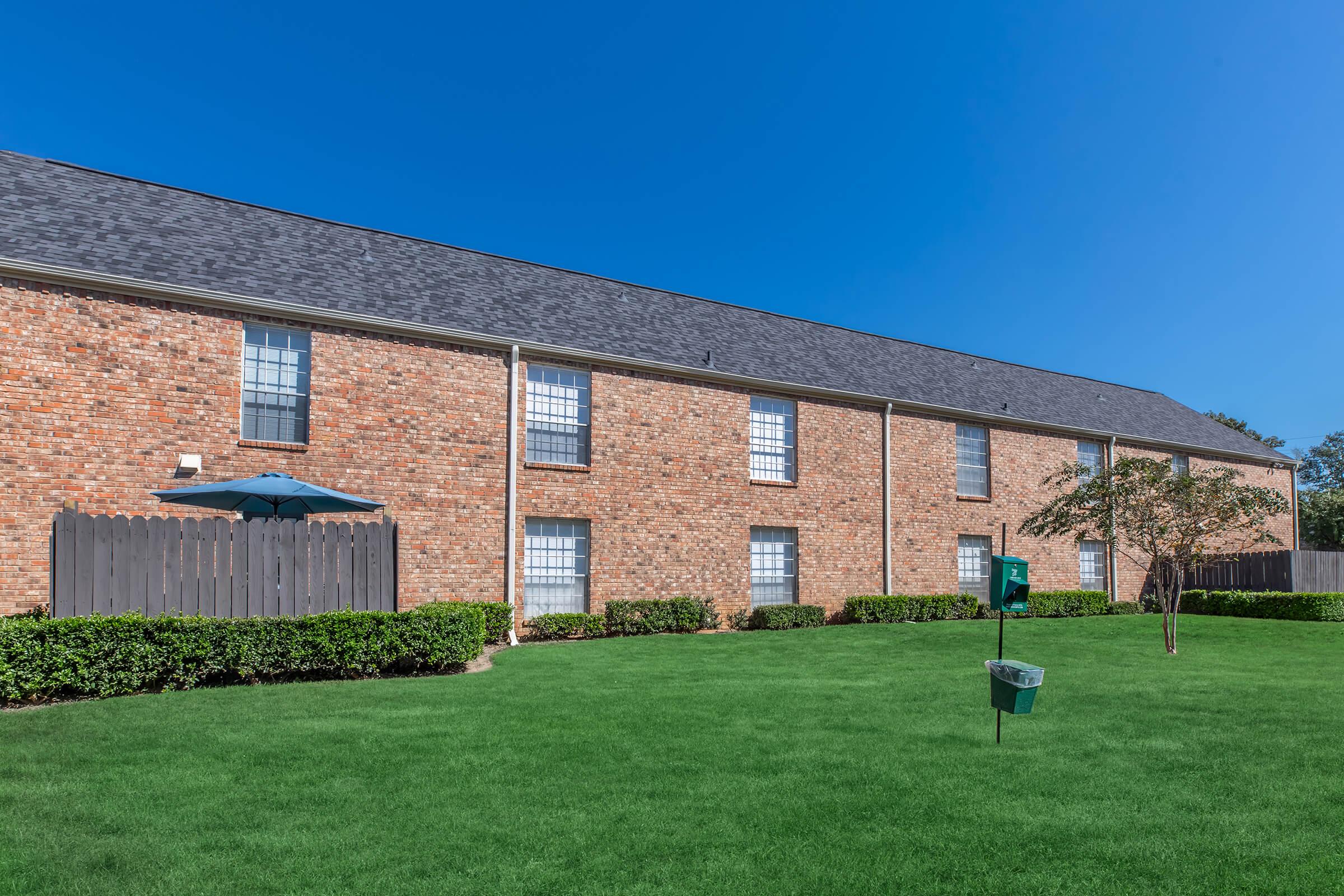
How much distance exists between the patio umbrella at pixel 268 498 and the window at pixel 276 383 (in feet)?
5.91

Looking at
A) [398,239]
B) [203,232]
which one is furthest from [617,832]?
[398,239]

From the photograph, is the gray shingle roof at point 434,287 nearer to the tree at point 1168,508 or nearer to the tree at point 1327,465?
the tree at point 1168,508

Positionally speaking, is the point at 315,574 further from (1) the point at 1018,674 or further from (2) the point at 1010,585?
(1) the point at 1018,674

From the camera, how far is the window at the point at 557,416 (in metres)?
17.2

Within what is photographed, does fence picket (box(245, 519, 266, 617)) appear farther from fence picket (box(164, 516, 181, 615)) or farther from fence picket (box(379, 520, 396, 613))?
fence picket (box(379, 520, 396, 613))

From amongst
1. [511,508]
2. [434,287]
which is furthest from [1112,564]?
[434,287]

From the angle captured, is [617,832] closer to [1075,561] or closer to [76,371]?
[76,371]

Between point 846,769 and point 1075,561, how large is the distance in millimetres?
21627

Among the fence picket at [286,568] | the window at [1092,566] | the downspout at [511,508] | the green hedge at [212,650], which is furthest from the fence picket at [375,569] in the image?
the window at [1092,566]

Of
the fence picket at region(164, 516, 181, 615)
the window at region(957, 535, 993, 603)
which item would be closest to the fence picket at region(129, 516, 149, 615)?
the fence picket at region(164, 516, 181, 615)

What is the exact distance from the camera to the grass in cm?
464

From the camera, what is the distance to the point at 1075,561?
1000 inches

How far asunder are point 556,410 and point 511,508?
228cm

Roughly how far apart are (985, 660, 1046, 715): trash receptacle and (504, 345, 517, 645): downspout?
1080 centimetres
